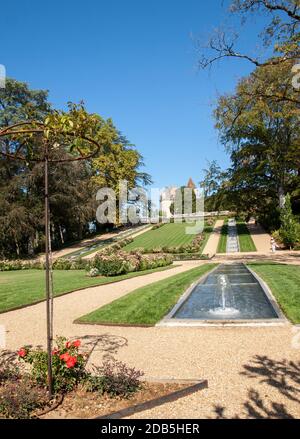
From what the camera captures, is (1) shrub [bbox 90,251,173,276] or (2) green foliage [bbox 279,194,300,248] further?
(2) green foliage [bbox 279,194,300,248]

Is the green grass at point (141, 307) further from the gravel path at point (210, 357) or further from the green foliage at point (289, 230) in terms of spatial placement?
the green foliage at point (289, 230)

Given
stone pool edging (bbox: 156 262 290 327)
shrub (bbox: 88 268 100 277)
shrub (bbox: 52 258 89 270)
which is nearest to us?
stone pool edging (bbox: 156 262 290 327)

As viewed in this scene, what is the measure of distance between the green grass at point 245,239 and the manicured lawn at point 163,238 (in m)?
3.73

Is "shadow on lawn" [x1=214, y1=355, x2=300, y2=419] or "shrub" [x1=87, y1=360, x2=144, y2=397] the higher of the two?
"shrub" [x1=87, y1=360, x2=144, y2=397]

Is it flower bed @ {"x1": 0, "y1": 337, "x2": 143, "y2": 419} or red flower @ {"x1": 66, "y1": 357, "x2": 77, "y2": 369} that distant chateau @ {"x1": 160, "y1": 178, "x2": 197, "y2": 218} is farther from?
red flower @ {"x1": 66, "y1": 357, "x2": 77, "y2": 369}

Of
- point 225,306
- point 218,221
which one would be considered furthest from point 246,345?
point 218,221

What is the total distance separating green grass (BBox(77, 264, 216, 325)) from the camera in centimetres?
990

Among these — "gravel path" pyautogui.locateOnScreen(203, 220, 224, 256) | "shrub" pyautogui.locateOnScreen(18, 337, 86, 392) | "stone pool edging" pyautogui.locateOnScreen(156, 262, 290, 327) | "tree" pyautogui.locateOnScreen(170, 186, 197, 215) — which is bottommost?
"stone pool edging" pyautogui.locateOnScreen(156, 262, 290, 327)

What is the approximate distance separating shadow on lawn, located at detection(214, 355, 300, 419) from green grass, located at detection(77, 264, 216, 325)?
3653 mm

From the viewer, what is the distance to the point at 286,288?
40.0 feet

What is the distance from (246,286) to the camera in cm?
→ 1364

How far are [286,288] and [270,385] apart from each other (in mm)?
7158

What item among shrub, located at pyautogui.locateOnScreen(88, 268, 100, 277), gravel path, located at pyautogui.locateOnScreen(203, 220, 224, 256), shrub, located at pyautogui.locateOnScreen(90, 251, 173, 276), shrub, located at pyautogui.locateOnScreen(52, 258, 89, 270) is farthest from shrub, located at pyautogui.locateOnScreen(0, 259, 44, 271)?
gravel path, located at pyautogui.locateOnScreen(203, 220, 224, 256)

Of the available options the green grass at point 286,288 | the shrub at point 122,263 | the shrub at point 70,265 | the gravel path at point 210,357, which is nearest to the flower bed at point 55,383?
the gravel path at point 210,357
